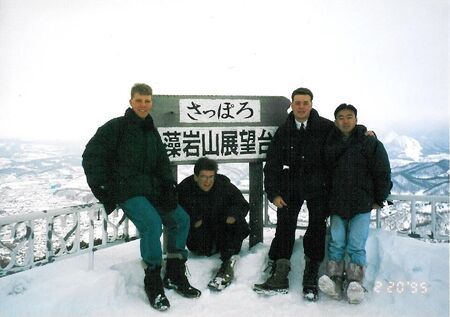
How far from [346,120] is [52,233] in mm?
3313

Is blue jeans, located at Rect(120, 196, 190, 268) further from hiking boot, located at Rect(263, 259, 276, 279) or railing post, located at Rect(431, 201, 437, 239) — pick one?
railing post, located at Rect(431, 201, 437, 239)

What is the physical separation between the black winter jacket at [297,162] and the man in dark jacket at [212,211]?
524 mm

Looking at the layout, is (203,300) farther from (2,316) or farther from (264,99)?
(264,99)

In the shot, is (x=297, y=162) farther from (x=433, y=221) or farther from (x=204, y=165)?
(x=433, y=221)

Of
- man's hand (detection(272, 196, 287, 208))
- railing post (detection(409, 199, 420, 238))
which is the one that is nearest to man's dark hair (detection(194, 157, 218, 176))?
man's hand (detection(272, 196, 287, 208))

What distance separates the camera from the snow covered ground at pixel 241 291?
310 centimetres

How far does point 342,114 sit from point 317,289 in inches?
72.1

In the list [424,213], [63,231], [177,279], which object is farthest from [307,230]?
[63,231]

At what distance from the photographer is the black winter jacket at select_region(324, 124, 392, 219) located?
3494 mm

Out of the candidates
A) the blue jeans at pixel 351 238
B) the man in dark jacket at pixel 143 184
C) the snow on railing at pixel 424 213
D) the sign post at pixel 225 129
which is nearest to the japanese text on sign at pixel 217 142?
the sign post at pixel 225 129

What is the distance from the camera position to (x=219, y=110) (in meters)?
4.59

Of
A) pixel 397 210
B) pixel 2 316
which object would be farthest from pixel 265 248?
pixel 2 316

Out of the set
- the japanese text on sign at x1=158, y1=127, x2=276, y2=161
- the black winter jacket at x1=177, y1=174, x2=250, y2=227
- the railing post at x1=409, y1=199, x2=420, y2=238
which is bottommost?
the railing post at x1=409, y1=199, x2=420, y2=238

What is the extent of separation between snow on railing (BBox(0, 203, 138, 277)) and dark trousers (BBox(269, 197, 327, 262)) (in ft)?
6.16
